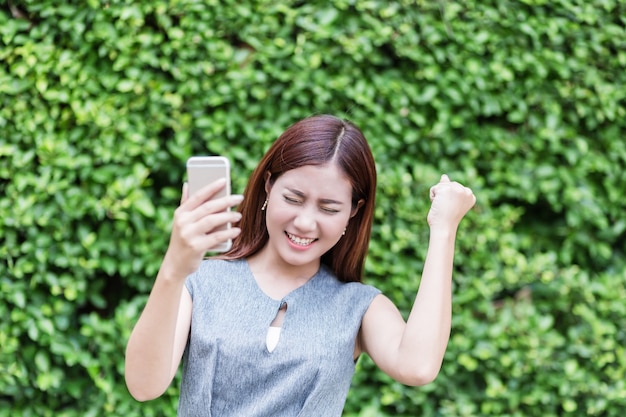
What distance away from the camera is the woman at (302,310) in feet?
6.40

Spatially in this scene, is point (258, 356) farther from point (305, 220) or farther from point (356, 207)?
point (356, 207)

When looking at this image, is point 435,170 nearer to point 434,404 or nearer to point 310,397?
point 434,404

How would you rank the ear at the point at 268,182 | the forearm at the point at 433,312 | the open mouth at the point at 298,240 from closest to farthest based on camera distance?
the forearm at the point at 433,312
the open mouth at the point at 298,240
the ear at the point at 268,182

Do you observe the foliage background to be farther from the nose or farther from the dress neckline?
the nose

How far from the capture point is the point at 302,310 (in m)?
2.08

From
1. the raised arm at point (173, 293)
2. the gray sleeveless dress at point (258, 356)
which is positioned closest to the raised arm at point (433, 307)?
the gray sleeveless dress at point (258, 356)

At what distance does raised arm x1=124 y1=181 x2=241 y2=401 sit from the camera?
1.55 m

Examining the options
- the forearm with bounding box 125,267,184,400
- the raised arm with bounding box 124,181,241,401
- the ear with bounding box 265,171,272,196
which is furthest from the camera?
the ear with bounding box 265,171,272,196

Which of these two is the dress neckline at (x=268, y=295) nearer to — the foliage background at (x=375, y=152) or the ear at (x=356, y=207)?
the ear at (x=356, y=207)

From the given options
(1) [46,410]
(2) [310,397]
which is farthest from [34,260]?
(2) [310,397]

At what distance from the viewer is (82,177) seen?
3.39m

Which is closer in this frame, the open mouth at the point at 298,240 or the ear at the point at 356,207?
the open mouth at the point at 298,240

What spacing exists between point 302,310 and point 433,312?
0.35m

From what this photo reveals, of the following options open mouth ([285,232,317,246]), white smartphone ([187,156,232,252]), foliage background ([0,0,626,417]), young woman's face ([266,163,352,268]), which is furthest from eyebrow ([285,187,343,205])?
foliage background ([0,0,626,417])
